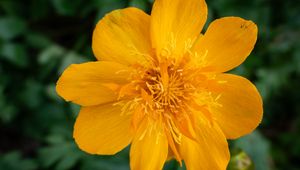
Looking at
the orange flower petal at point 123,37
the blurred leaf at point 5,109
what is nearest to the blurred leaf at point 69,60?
the blurred leaf at point 5,109

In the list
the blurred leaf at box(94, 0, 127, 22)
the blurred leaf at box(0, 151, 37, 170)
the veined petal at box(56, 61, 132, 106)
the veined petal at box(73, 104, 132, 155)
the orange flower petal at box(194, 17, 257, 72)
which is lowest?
the blurred leaf at box(0, 151, 37, 170)

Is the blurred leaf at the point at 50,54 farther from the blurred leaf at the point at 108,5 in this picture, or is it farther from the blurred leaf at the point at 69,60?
the blurred leaf at the point at 108,5

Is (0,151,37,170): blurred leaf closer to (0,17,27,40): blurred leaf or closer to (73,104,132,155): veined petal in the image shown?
(0,17,27,40): blurred leaf

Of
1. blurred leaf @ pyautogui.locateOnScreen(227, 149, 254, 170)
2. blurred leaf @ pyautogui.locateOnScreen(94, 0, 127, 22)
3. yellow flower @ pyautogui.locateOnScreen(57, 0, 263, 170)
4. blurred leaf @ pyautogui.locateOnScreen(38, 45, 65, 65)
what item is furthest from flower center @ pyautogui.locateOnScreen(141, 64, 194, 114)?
blurred leaf @ pyautogui.locateOnScreen(38, 45, 65, 65)

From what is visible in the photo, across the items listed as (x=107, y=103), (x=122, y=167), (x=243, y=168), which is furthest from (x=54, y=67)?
(x=243, y=168)

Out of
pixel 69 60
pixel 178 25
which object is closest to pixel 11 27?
pixel 69 60

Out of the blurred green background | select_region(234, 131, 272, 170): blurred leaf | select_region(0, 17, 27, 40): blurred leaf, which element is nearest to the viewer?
select_region(234, 131, 272, 170): blurred leaf

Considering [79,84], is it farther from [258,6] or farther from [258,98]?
[258,6]
